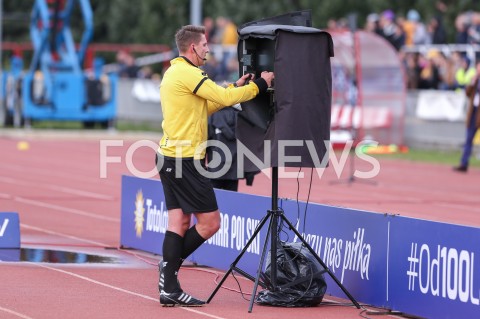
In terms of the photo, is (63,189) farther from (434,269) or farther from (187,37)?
(434,269)

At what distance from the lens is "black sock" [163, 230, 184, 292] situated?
9.25 m

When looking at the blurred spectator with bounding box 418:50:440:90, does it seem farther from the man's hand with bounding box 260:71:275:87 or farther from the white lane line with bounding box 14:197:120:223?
the man's hand with bounding box 260:71:275:87

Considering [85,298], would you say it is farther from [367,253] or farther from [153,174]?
[153,174]

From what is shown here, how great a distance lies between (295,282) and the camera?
30.7 feet

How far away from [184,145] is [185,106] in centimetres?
30

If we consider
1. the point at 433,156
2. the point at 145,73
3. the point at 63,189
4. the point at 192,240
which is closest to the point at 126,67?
the point at 145,73

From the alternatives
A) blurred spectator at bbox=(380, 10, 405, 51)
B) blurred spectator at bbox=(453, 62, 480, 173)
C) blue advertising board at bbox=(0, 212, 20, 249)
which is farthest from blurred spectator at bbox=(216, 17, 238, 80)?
blue advertising board at bbox=(0, 212, 20, 249)

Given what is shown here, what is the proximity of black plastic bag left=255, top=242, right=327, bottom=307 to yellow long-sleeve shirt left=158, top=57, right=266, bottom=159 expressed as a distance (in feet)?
3.64

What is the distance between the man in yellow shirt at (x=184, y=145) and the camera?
9.16 m

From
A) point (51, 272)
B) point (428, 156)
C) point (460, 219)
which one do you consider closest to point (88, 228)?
point (51, 272)

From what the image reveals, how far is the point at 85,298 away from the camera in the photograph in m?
9.54

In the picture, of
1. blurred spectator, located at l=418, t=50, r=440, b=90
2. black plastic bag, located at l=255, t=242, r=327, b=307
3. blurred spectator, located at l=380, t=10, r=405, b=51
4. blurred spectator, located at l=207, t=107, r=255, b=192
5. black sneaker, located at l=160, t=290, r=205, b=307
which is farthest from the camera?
blurred spectator, located at l=380, t=10, r=405, b=51

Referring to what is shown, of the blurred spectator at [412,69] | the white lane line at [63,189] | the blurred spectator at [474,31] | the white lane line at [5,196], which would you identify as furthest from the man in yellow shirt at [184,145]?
the blurred spectator at [412,69]

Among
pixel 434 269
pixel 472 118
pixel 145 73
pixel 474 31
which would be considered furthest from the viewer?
pixel 145 73
